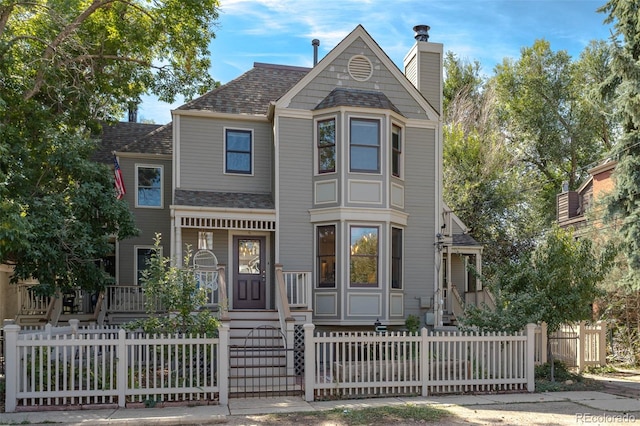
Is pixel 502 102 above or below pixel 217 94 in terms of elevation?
above

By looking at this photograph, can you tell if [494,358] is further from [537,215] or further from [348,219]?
[537,215]

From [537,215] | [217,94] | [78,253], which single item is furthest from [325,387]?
[537,215]

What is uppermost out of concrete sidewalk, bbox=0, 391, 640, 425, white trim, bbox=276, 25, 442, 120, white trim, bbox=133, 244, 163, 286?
white trim, bbox=276, 25, 442, 120

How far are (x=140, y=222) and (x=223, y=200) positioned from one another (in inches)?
167

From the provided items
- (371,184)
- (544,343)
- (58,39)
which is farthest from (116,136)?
(544,343)

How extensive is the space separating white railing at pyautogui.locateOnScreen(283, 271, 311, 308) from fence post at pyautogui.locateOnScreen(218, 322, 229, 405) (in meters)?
4.25

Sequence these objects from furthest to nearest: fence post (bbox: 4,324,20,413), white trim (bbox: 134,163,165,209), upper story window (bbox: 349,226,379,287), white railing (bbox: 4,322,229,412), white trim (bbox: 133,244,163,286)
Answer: white trim (bbox: 134,163,165,209), white trim (bbox: 133,244,163,286), upper story window (bbox: 349,226,379,287), white railing (bbox: 4,322,229,412), fence post (bbox: 4,324,20,413)

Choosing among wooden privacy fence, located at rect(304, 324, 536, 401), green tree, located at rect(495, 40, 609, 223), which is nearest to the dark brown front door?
wooden privacy fence, located at rect(304, 324, 536, 401)

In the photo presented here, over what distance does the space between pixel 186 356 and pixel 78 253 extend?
573 centimetres

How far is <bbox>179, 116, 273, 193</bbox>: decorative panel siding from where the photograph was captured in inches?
647

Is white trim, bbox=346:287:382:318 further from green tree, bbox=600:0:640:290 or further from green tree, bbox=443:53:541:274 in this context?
green tree, bbox=443:53:541:274

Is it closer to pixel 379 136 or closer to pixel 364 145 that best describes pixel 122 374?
pixel 364 145

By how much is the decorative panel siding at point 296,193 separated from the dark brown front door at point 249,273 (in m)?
1.03

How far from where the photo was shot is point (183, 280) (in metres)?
11.6
